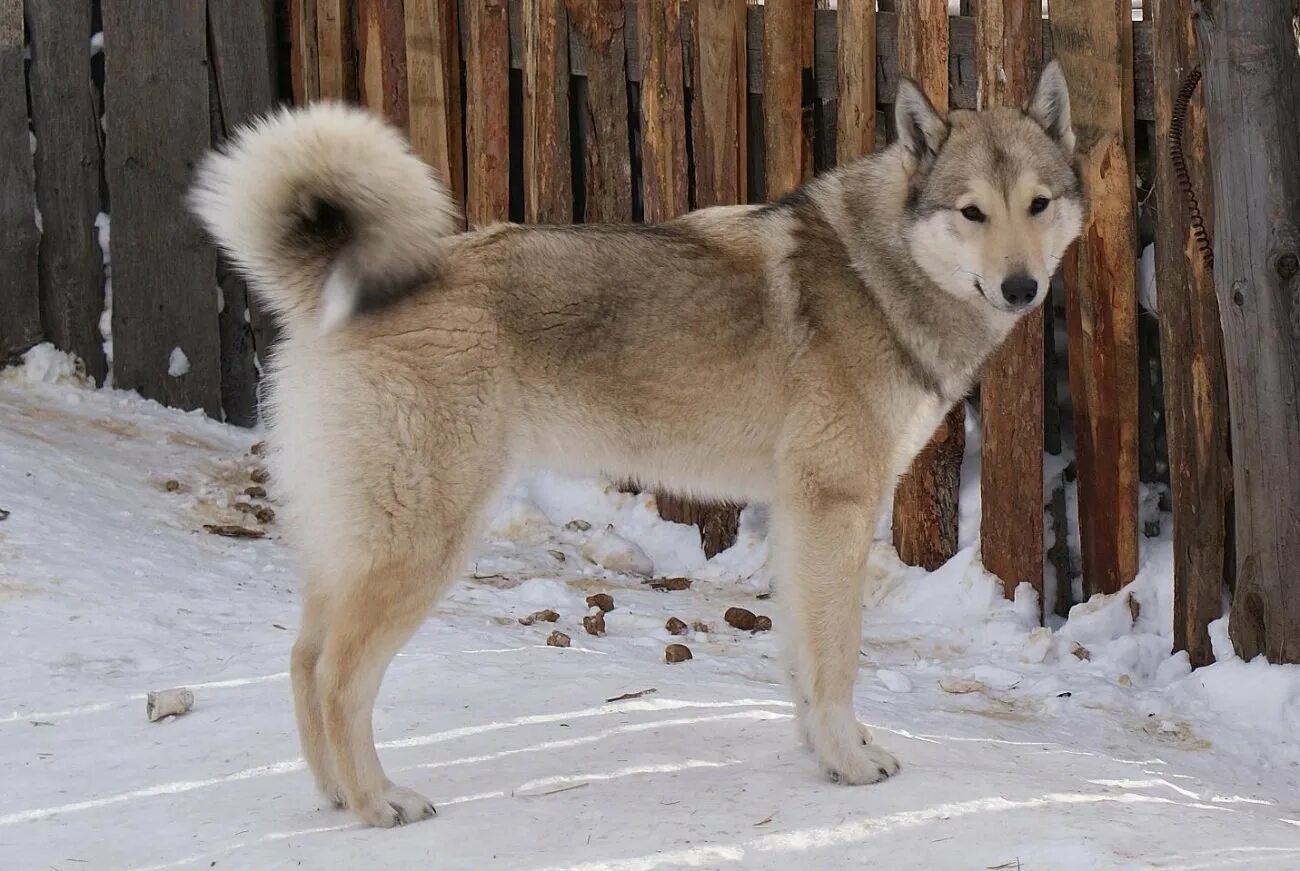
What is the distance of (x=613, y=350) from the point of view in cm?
408

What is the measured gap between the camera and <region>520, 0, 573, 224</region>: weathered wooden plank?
6.59 metres

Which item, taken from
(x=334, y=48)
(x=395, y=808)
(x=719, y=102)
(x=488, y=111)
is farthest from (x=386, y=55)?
(x=395, y=808)

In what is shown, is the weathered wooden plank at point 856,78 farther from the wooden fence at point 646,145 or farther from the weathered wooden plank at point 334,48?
the weathered wooden plank at point 334,48

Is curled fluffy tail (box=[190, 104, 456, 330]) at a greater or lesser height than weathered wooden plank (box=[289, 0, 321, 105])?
lesser

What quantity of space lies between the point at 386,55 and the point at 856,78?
2820 millimetres

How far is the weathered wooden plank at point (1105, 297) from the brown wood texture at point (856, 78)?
765mm

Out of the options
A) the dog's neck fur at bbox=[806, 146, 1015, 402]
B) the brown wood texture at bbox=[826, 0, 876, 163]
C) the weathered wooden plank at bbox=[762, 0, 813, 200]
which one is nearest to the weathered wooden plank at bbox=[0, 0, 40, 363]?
the weathered wooden plank at bbox=[762, 0, 813, 200]

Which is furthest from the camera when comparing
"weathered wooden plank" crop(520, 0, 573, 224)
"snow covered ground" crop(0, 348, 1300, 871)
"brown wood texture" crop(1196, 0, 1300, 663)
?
"weathered wooden plank" crop(520, 0, 573, 224)

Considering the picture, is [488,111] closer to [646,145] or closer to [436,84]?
[436,84]

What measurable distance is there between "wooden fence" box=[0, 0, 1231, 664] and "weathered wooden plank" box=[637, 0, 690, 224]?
0.01 meters

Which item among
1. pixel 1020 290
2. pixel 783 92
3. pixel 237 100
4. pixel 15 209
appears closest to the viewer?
pixel 1020 290

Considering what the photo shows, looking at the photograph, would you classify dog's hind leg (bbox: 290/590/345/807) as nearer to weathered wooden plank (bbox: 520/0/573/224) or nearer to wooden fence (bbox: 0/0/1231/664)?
wooden fence (bbox: 0/0/1231/664)

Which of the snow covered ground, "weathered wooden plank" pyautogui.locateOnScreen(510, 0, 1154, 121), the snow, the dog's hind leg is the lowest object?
the snow covered ground

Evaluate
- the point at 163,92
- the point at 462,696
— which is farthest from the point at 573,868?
the point at 163,92
